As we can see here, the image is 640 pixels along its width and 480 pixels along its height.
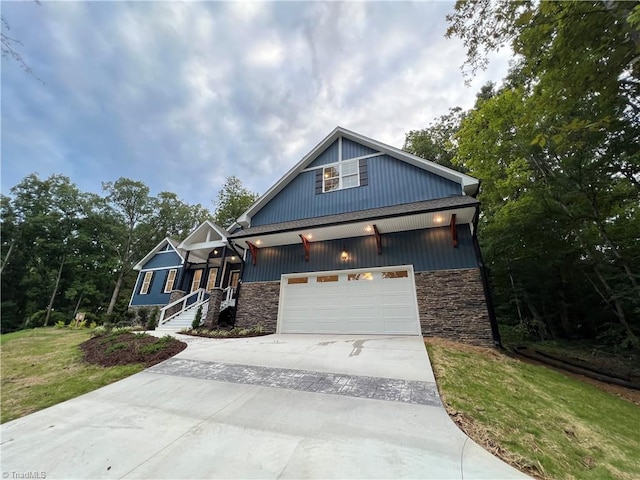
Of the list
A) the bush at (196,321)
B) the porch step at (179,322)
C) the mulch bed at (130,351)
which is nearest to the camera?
the mulch bed at (130,351)

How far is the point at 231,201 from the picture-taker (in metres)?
25.0

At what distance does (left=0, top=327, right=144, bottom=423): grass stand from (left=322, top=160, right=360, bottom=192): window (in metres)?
8.63

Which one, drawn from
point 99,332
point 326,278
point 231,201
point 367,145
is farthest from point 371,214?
point 231,201

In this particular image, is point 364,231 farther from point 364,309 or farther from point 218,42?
point 218,42

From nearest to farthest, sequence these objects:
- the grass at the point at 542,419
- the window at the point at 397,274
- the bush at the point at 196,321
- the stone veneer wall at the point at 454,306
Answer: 1. the grass at the point at 542,419
2. the stone veneer wall at the point at 454,306
3. the window at the point at 397,274
4. the bush at the point at 196,321

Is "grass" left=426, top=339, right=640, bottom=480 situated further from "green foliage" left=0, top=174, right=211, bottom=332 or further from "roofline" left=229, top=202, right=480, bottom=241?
"green foliage" left=0, top=174, right=211, bottom=332

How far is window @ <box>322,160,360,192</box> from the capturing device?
33.6 ft

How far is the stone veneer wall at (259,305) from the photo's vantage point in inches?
378

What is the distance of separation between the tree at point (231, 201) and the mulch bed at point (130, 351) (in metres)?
17.9

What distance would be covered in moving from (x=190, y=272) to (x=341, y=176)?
11901 mm

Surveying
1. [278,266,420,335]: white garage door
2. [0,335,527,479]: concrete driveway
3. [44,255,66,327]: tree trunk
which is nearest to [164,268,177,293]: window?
[278,266,420,335]: white garage door

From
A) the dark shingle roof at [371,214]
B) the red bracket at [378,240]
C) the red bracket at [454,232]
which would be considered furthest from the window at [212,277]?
the red bracket at [454,232]

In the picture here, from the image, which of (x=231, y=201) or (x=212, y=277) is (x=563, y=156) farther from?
(x=231, y=201)

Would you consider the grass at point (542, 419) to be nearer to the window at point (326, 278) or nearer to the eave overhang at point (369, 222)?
the eave overhang at point (369, 222)
